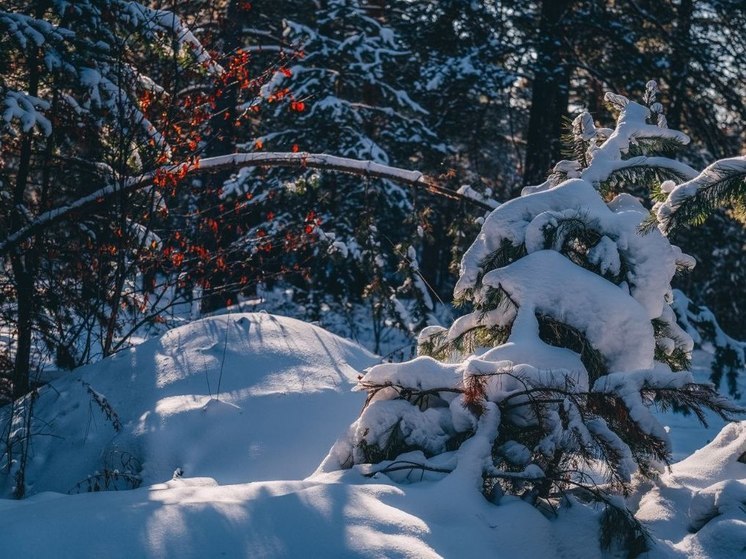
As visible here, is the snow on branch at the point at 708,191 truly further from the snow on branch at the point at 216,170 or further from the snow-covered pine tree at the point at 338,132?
the snow-covered pine tree at the point at 338,132

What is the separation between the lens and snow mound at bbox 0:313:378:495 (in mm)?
3953

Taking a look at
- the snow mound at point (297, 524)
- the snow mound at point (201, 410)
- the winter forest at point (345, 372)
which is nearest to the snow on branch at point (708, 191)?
the winter forest at point (345, 372)

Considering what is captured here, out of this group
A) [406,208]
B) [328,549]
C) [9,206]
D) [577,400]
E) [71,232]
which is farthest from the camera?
[406,208]

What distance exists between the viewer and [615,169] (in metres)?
3.88

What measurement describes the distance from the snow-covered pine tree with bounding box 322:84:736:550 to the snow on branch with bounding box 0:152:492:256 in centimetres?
236

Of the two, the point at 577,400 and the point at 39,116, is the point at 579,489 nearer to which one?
the point at 577,400

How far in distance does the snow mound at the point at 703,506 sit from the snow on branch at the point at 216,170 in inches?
126

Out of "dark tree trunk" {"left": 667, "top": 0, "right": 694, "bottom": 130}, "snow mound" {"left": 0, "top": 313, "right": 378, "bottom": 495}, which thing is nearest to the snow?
"snow mound" {"left": 0, "top": 313, "right": 378, "bottom": 495}

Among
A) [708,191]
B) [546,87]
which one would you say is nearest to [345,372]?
[708,191]

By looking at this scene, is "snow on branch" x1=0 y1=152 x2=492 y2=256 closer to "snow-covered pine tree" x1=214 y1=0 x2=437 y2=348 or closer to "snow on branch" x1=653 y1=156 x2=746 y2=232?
"snow on branch" x1=653 y1=156 x2=746 y2=232

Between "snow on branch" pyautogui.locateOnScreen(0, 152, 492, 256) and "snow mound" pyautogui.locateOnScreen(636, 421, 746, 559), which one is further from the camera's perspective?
"snow on branch" pyautogui.locateOnScreen(0, 152, 492, 256)

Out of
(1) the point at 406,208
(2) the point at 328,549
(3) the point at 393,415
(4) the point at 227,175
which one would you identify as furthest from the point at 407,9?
(2) the point at 328,549

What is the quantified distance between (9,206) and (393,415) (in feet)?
12.4

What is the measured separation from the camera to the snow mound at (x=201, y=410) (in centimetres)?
395
